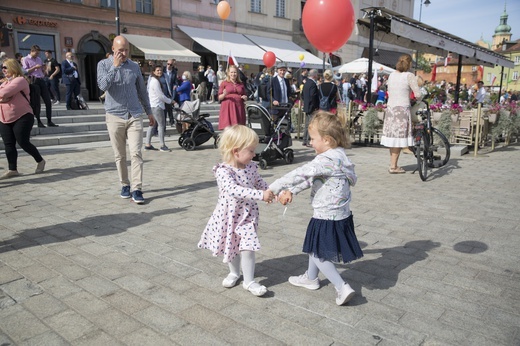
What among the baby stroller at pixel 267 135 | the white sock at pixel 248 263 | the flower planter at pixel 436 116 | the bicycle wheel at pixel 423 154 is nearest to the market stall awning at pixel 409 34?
the flower planter at pixel 436 116

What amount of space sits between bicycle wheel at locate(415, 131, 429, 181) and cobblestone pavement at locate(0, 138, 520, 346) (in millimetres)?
695

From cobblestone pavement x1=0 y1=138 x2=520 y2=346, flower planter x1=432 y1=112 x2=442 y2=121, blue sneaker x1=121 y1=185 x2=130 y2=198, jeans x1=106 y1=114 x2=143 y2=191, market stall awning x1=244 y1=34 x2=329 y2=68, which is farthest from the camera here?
market stall awning x1=244 y1=34 x2=329 y2=68

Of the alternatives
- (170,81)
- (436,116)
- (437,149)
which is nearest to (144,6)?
(170,81)

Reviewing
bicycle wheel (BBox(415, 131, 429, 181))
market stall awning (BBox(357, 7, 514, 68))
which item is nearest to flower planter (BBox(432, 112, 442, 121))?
market stall awning (BBox(357, 7, 514, 68))

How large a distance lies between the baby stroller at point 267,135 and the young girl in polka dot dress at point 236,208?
4.92 meters

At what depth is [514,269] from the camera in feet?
11.6

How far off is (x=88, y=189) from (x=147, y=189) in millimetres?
893

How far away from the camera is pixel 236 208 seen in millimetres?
2967

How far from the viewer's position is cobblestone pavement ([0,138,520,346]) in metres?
2.55

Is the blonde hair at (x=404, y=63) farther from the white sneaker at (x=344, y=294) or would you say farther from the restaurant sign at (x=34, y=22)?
the restaurant sign at (x=34, y=22)

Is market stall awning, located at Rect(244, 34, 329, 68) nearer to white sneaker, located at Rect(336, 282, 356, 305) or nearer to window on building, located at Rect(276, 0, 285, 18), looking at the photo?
window on building, located at Rect(276, 0, 285, 18)

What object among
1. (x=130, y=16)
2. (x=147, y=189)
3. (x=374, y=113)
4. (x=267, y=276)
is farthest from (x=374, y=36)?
(x=130, y=16)

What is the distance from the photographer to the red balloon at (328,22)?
27.1 ft

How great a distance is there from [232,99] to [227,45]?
1721 centimetres
